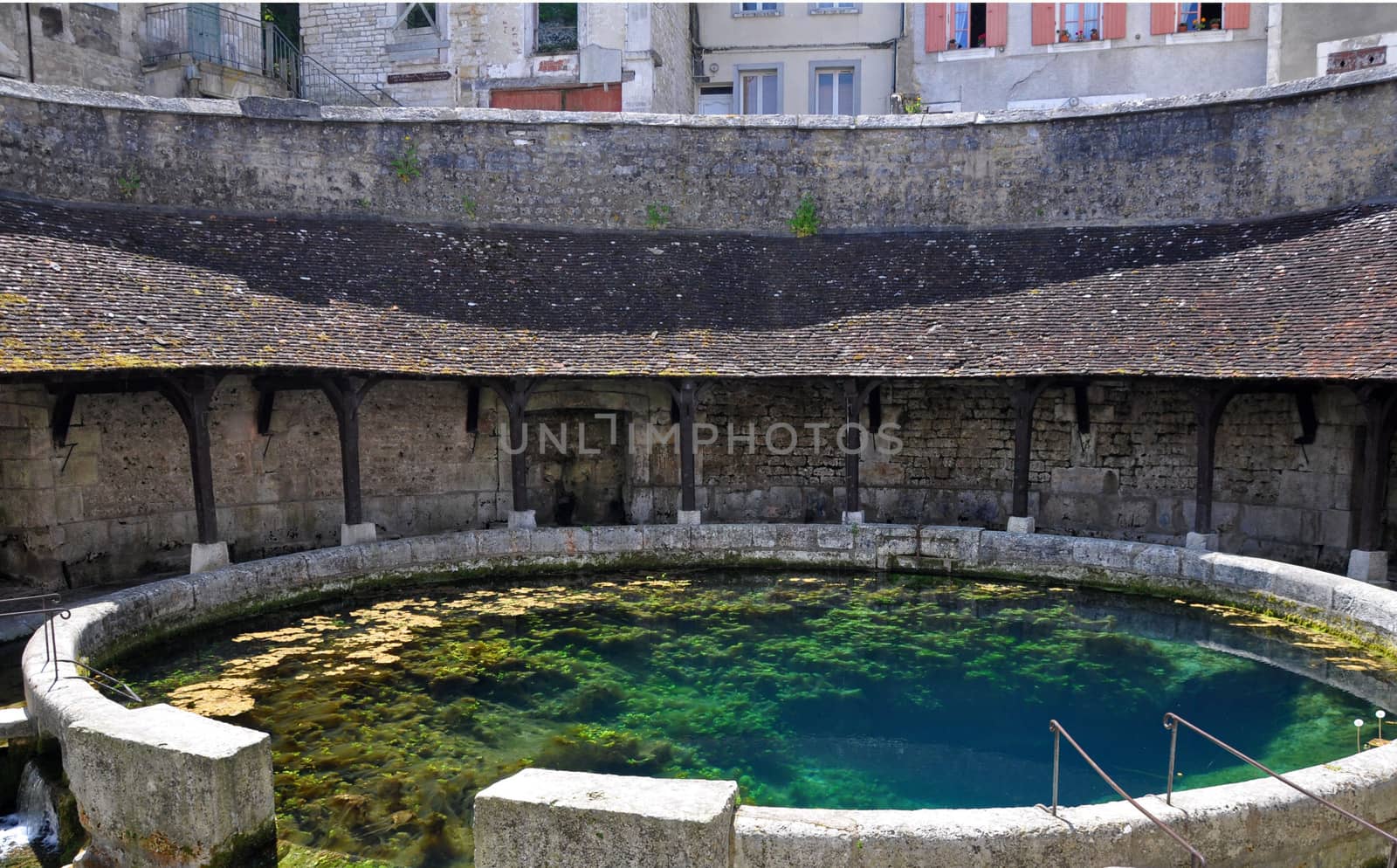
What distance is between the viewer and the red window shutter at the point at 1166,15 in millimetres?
16141

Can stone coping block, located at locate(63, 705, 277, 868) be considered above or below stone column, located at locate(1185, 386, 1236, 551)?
below

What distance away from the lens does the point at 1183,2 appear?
16.2m

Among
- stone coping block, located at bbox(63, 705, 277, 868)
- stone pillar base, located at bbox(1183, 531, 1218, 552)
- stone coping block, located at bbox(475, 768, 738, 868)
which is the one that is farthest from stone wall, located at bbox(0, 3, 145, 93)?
stone pillar base, located at bbox(1183, 531, 1218, 552)

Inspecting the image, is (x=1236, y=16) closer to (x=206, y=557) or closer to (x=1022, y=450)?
(x=1022, y=450)

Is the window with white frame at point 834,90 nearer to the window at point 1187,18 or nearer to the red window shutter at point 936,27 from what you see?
the red window shutter at point 936,27

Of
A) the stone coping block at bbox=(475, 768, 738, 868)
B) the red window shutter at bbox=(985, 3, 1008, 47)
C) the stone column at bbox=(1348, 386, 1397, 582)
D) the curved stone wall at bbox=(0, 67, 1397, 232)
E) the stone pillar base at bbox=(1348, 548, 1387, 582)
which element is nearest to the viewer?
the stone coping block at bbox=(475, 768, 738, 868)

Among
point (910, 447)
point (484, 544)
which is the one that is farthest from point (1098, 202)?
point (484, 544)

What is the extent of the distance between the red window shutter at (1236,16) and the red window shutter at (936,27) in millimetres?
4517

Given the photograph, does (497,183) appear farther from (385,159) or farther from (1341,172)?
(1341,172)

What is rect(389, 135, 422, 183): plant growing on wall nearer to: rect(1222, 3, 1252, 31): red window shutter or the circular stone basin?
the circular stone basin

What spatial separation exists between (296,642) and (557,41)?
1201cm

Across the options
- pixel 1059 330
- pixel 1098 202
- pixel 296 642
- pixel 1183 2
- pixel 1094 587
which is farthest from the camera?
pixel 1183 2

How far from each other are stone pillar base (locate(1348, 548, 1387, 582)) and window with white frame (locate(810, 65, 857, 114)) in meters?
12.2

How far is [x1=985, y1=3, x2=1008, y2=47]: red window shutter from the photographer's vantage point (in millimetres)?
16703
